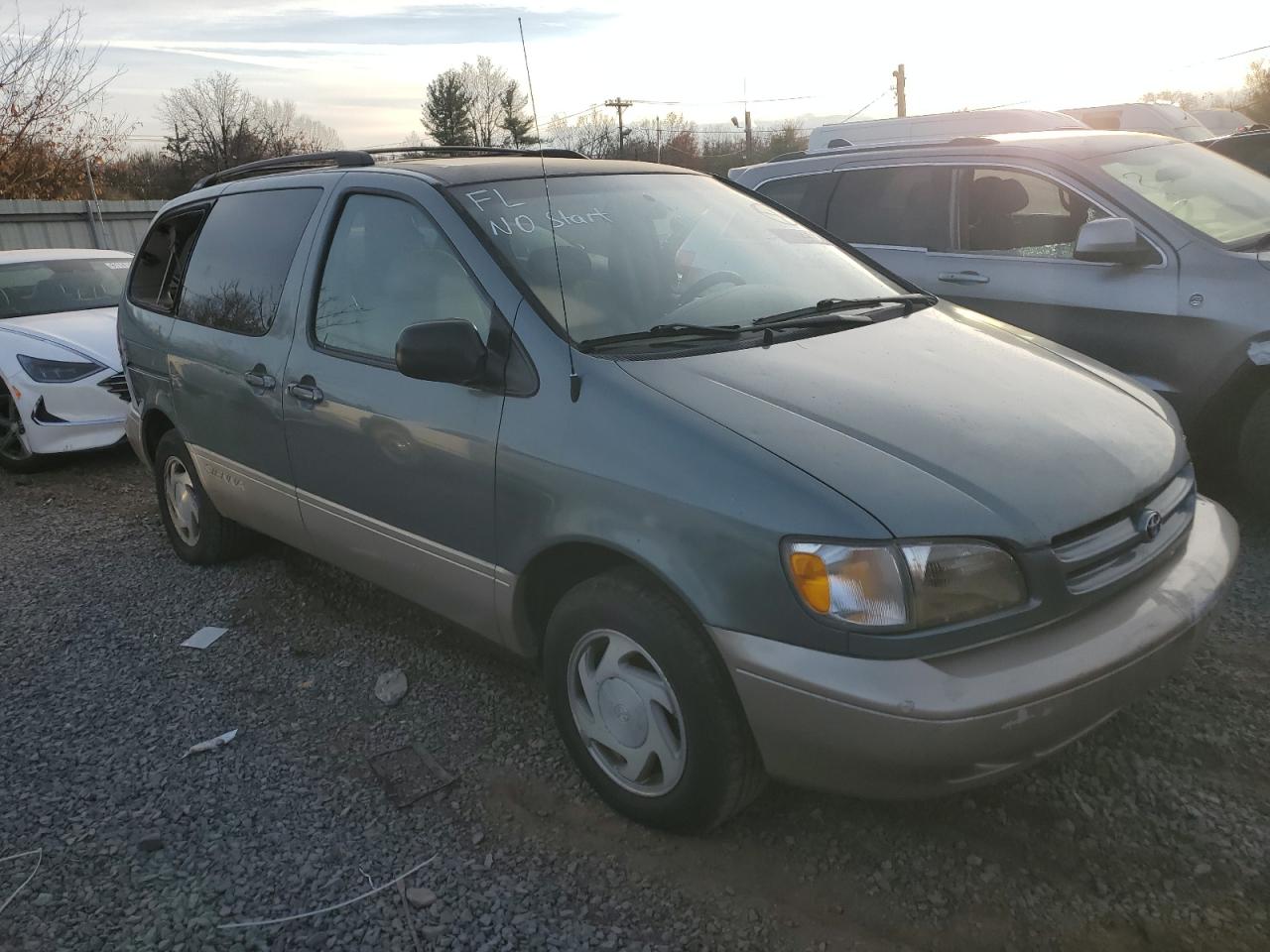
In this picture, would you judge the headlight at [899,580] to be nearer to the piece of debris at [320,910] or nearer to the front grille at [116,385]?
the piece of debris at [320,910]

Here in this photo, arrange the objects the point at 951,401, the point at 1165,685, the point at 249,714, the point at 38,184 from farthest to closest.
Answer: the point at 38,184, the point at 249,714, the point at 1165,685, the point at 951,401

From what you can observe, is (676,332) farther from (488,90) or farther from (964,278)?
(488,90)

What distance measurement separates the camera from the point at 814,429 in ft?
7.77

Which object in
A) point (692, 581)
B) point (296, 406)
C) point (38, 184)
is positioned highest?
point (38, 184)

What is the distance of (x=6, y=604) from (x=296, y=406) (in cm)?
218

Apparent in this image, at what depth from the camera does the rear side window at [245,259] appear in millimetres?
3717

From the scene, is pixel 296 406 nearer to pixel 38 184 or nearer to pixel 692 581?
pixel 692 581

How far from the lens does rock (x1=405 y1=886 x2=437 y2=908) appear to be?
8.00 ft

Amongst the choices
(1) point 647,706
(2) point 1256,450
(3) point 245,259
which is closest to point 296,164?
(3) point 245,259

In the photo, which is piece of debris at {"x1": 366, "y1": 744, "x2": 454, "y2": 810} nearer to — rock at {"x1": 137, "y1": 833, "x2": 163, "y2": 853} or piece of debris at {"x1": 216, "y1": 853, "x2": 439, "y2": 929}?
piece of debris at {"x1": 216, "y1": 853, "x2": 439, "y2": 929}

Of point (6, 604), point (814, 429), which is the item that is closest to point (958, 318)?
point (814, 429)

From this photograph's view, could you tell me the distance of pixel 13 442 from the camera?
685 cm

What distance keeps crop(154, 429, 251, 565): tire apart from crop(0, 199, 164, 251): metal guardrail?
407 inches

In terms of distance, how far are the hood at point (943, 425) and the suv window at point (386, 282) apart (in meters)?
0.74
